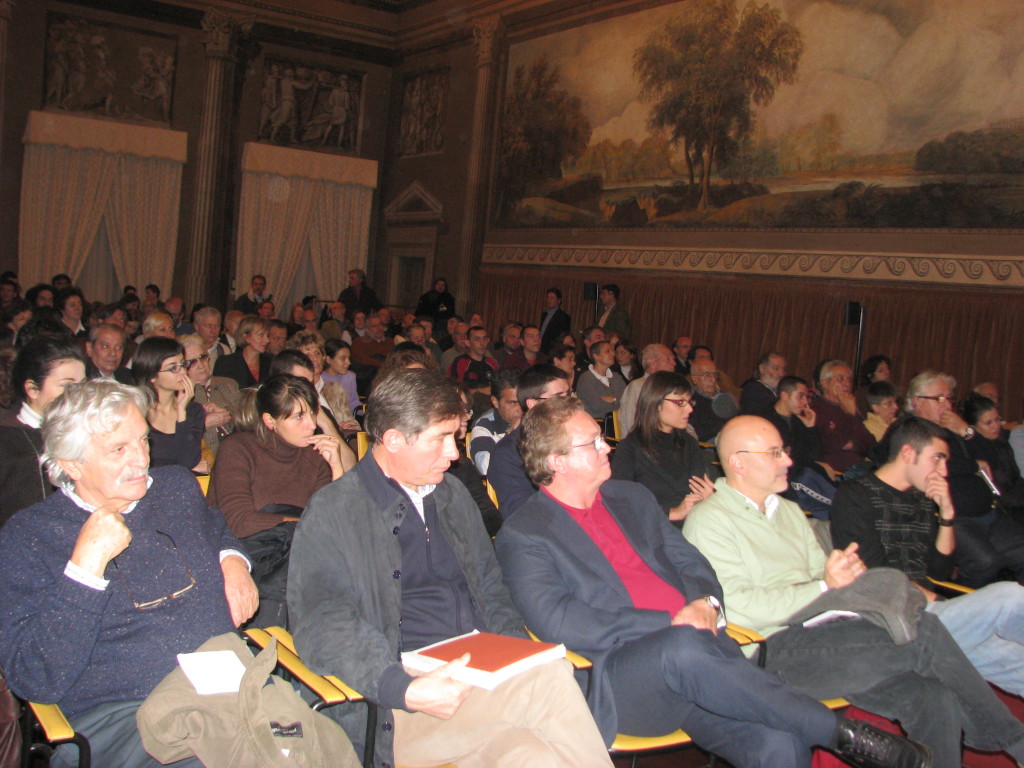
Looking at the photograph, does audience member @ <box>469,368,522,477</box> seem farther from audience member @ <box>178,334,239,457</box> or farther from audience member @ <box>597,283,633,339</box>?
audience member @ <box>597,283,633,339</box>

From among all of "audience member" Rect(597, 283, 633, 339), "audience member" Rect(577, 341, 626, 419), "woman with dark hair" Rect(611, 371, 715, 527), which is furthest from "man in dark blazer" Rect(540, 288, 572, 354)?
"woman with dark hair" Rect(611, 371, 715, 527)

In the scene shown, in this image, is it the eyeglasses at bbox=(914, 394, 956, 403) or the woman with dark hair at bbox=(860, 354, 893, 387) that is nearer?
the eyeglasses at bbox=(914, 394, 956, 403)

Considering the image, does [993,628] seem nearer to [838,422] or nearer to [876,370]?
[838,422]

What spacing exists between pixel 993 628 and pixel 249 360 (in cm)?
474

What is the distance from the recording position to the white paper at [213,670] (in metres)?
2.00

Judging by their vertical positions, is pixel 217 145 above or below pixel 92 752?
above

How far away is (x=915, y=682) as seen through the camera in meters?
2.68

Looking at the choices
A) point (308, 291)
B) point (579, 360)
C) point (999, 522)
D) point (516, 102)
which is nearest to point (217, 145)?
point (308, 291)

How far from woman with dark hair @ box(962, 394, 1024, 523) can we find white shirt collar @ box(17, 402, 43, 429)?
460cm

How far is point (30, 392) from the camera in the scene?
320cm

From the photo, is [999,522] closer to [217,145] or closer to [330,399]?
[330,399]

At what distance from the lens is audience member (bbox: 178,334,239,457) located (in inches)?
171

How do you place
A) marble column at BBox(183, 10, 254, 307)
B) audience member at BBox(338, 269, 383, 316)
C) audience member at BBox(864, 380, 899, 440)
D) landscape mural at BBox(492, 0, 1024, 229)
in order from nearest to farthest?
audience member at BBox(864, 380, 899, 440)
landscape mural at BBox(492, 0, 1024, 229)
audience member at BBox(338, 269, 383, 316)
marble column at BBox(183, 10, 254, 307)

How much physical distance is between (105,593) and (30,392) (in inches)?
63.1
